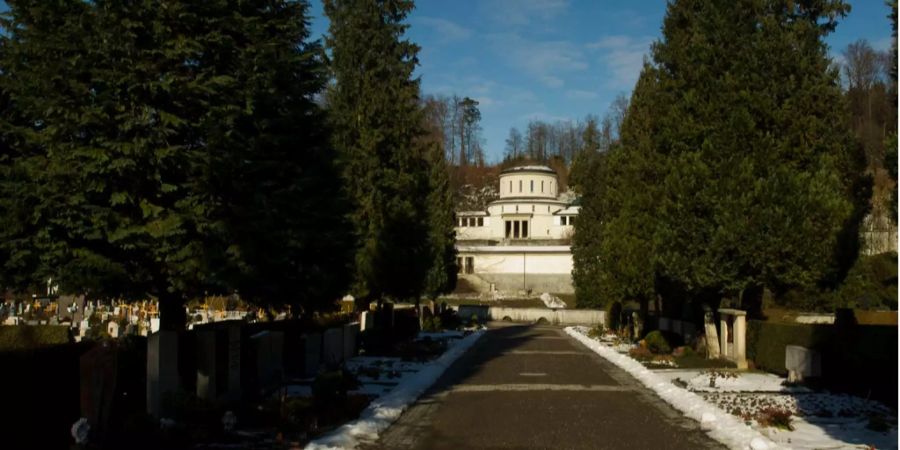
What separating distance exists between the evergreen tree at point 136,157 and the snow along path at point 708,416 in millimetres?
7521

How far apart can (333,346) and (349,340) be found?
2.62 m

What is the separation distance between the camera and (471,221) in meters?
118

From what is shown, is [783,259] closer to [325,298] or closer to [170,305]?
[325,298]

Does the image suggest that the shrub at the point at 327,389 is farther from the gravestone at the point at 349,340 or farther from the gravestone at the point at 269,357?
the gravestone at the point at 349,340

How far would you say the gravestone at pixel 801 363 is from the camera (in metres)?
18.1

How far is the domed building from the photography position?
95438 millimetres

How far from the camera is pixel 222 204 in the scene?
13984mm

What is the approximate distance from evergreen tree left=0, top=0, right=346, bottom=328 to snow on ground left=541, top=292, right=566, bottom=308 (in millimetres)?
66284

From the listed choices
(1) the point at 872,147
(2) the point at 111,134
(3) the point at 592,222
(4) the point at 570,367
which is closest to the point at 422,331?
(3) the point at 592,222

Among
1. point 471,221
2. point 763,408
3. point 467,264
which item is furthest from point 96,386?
point 471,221

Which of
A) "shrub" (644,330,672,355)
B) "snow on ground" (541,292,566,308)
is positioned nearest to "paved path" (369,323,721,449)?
"shrub" (644,330,672,355)

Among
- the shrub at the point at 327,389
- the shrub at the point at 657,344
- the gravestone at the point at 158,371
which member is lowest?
the shrub at the point at 657,344

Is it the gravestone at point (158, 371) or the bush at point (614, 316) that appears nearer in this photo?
the gravestone at point (158, 371)

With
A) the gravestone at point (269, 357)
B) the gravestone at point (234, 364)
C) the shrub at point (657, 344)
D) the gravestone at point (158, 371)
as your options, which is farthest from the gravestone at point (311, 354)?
the shrub at point (657, 344)
